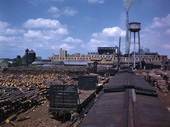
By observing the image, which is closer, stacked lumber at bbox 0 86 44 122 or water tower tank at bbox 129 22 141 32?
stacked lumber at bbox 0 86 44 122

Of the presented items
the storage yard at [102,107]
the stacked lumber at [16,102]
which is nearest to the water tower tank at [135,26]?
the storage yard at [102,107]

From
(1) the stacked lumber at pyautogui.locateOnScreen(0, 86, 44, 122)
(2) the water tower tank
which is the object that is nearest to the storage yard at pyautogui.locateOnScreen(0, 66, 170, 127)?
(1) the stacked lumber at pyautogui.locateOnScreen(0, 86, 44, 122)

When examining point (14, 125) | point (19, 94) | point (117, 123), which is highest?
point (117, 123)

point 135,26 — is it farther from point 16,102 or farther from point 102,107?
point 102,107

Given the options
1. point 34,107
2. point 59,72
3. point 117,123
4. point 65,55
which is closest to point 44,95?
point 34,107

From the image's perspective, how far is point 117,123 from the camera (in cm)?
473

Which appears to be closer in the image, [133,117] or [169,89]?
[133,117]

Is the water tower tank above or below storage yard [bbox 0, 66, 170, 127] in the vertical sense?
above

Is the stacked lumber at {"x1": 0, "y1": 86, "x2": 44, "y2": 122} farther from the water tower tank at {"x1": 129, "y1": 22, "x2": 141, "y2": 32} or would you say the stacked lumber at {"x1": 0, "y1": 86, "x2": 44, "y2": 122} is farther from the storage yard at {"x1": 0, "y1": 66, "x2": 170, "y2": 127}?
the water tower tank at {"x1": 129, "y1": 22, "x2": 141, "y2": 32}

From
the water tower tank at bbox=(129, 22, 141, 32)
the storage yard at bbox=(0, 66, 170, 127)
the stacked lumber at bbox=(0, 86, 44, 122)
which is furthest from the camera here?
the water tower tank at bbox=(129, 22, 141, 32)

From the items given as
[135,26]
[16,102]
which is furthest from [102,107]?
[135,26]

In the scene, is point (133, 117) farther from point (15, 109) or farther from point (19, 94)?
point (19, 94)

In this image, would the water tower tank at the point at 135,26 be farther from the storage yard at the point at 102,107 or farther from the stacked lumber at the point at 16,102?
the stacked lumber at the point at 16,102

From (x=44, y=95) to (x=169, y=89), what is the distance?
46.2ft
